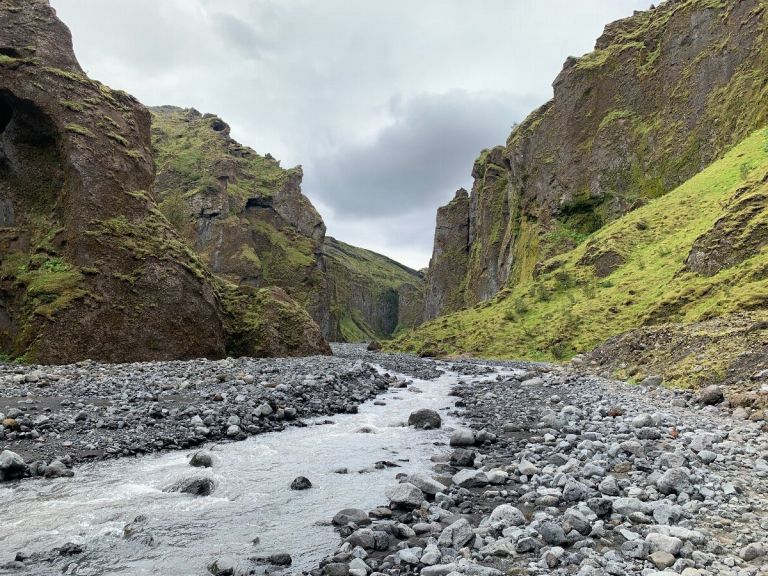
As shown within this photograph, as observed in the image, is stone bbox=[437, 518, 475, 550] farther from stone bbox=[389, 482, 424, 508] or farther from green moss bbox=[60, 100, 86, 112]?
green moss bbox=[60, 100, 86, 112]

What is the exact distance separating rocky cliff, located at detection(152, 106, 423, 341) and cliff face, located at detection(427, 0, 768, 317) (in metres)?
58.0

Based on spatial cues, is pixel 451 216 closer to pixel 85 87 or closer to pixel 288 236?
pixel 288 236

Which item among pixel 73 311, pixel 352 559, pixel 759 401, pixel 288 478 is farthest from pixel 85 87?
pixel 759 401

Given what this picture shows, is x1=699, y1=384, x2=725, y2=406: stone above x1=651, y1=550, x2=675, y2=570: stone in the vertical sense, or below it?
above

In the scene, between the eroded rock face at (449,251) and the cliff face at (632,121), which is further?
the eroded rock face at (449,251)

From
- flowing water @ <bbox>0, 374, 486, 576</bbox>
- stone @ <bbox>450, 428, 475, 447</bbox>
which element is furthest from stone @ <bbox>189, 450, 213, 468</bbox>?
stone @ <bbox>450, 428, 475, 447</bbox>

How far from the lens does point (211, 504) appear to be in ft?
28.9

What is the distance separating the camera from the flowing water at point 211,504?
6.84 metres

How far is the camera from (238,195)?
128875 mm

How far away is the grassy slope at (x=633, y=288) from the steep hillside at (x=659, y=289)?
96mm

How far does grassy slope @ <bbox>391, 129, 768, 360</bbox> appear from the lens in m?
24.4

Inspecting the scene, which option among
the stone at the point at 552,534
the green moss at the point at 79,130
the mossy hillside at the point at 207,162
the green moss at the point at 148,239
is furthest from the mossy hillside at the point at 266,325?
the mossy hillside at the point at 207,162

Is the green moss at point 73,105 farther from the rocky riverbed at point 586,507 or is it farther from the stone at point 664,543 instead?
the stone at point 664,543

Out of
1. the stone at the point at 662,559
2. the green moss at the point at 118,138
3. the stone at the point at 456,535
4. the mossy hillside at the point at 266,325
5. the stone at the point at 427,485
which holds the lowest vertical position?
the stone at the point at 456,535
